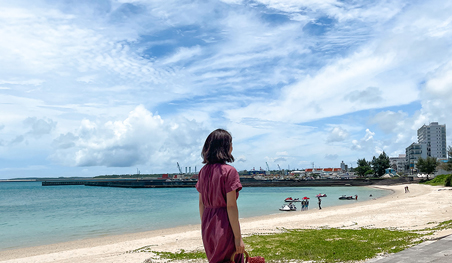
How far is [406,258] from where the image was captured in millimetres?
7195

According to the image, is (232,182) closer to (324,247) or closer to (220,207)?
(220,207)

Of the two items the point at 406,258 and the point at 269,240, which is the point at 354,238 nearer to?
the point at 269,240

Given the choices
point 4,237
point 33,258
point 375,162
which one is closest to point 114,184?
point 375,162

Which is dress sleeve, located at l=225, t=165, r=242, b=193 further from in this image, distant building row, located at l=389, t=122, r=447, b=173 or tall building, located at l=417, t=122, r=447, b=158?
tall building, located at l=417, t=122, r=447, b=158

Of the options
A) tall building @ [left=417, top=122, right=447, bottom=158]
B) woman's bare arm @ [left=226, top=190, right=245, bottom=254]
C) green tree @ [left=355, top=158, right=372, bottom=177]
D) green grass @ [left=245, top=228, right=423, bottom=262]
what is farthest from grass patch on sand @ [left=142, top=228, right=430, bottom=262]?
tall building @ [left=417, top=122, right=447, bottom=158]

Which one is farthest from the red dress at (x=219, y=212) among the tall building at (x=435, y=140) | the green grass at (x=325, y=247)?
the tall building at (x=435, y=140)

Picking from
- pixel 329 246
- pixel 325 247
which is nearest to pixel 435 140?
pixel 329 246

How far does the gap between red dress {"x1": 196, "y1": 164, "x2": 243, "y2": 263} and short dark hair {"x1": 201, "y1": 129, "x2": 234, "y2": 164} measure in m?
0.10

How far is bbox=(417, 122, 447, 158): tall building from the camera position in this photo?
156m

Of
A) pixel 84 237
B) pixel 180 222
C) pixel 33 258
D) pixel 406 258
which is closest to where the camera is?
pixel 406 258

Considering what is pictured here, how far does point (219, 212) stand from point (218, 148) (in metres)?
0.64

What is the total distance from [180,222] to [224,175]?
27353 millimetres

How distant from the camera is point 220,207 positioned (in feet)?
10.9

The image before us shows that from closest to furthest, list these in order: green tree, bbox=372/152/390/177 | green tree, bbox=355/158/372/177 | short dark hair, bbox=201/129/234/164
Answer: short dark hair, bbox=201/129/234/164, green tree, bbox=372/152/390/177, green tree, bbox=355/158/372/177
